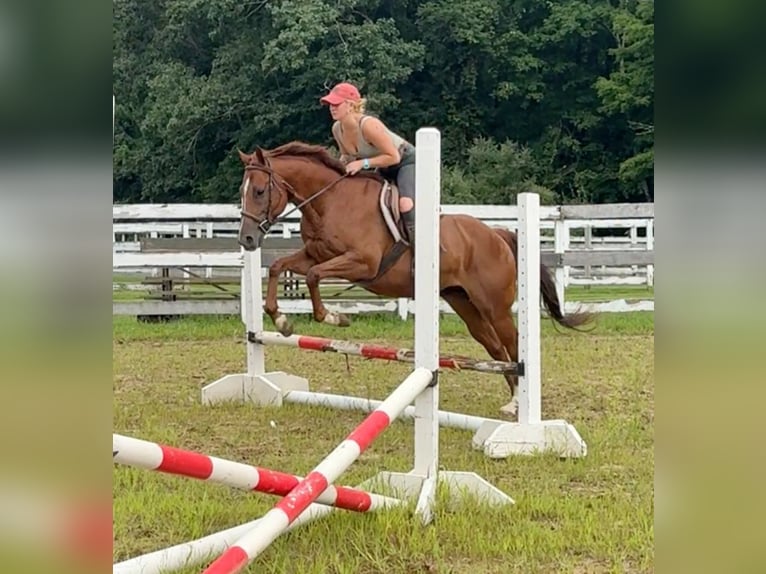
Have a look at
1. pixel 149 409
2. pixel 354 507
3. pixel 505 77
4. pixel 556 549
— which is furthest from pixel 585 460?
pixel 505 77

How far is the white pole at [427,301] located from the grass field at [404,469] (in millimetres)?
164

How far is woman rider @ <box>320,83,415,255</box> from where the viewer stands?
11.3ft

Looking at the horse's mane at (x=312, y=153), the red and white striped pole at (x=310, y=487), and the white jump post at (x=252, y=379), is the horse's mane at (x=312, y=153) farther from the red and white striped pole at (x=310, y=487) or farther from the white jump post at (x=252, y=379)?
the red and white striped pole at (x=310, y=487)

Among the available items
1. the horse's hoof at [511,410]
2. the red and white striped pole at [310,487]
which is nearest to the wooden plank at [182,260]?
the horse's hoof at [511,410]

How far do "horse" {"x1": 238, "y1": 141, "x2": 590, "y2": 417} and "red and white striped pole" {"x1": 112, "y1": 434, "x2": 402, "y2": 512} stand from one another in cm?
153

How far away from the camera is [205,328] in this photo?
6.75 m

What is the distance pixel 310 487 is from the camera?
64.8 inches

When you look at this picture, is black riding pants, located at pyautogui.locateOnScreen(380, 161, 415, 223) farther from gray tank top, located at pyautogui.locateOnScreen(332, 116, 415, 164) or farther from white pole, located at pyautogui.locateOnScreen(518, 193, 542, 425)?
white pole, located at pyautogui.locateOnScreen(518, 193, 542, 425)

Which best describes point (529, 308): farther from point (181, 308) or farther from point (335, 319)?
point (181, 308)

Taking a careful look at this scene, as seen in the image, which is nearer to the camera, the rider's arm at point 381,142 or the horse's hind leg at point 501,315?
the rider's arm at point 381,142

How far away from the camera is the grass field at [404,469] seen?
6.38 ft

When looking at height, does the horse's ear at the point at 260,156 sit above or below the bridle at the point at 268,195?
above
